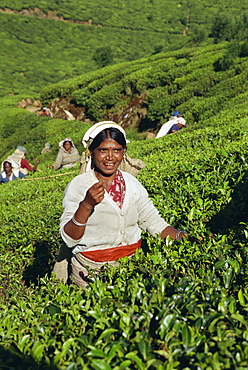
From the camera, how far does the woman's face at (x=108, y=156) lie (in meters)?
2.92

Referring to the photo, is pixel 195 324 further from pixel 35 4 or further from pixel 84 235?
pixel 35 4

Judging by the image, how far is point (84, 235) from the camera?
2.91 meters

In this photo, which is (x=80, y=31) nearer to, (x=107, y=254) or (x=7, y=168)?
(x=7, y=168)

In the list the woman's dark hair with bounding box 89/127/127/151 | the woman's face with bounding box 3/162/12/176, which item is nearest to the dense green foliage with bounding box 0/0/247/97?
the woman's face with bounding box 3/162/12/176

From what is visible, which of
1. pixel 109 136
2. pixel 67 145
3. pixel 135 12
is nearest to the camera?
pixel 109 136

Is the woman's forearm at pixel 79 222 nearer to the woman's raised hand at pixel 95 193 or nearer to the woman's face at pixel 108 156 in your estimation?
the woman's raised hand at pixel 95 193

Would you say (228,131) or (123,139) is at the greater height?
(123,139)

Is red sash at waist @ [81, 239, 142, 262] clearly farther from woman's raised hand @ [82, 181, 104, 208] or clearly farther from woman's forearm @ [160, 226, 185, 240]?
woman's raised hand @ [82, 181, 104, 208]

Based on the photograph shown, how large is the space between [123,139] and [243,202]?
68.9 inches

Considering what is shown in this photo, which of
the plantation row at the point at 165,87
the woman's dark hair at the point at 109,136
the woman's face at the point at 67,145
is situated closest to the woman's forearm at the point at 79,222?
the woman's dark hair at the point at 109,136

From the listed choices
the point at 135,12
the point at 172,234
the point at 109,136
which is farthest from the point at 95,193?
the point at 135,12

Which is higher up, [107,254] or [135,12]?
[107,254]

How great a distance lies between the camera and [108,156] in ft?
9.59

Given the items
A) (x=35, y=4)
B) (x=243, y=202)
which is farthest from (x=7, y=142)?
(x=35, y=4)
